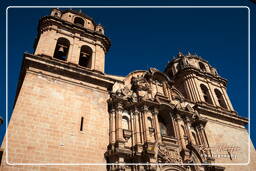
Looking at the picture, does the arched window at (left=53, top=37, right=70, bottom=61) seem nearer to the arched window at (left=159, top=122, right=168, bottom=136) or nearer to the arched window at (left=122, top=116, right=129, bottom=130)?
the arched window at (left=122, top=116, right=129, bottom=130)

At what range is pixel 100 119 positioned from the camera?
11.6 metres

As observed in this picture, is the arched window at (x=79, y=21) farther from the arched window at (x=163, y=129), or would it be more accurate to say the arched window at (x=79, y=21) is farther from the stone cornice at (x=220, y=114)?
the stone cornice at (x=220, y=114)

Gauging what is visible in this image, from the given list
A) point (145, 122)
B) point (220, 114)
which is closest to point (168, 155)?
point (145, 122)

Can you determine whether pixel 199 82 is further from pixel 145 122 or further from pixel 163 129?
pixel 145 122

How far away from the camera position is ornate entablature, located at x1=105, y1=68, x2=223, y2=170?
36.4 ft

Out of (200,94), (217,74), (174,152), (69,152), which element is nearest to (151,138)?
(174,152)

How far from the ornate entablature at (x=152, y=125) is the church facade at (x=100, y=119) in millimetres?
55

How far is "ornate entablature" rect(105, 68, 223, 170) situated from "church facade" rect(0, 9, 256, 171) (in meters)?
0.06

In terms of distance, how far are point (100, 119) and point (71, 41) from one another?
637cm

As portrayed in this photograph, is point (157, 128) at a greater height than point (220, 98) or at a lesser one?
lesser

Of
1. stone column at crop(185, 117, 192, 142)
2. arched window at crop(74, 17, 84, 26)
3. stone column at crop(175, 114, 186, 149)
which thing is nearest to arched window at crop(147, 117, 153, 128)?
stone column at crop(175, 114, 186, 149)

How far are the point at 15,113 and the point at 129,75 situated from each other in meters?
8.37

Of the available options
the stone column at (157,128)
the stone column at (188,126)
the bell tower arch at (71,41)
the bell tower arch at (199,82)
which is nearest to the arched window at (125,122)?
the stone column at (157,128)

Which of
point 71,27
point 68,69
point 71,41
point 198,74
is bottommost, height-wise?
point 68,69
